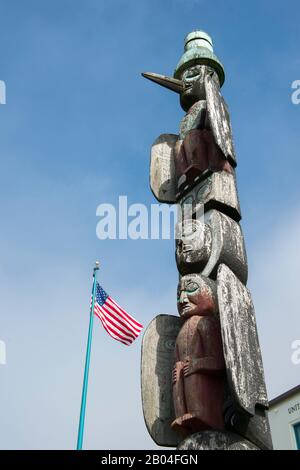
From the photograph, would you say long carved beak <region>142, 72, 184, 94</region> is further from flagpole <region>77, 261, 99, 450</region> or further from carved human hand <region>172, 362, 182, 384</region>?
carved human hand <region>172, 362, 182, 384</region>

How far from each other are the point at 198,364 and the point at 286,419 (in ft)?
35.5

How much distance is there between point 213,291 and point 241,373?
119 cm

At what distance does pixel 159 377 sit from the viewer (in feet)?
18.2

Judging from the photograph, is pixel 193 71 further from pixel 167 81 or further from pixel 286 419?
pixel 286 419

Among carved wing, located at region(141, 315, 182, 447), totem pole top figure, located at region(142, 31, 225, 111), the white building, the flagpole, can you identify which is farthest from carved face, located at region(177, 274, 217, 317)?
the white building

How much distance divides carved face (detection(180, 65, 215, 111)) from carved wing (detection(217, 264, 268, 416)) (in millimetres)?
3718

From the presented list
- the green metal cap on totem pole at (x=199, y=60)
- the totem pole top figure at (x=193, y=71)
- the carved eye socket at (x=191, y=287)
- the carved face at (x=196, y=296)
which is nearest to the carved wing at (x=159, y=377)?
the carved face at (x=196, y=296)

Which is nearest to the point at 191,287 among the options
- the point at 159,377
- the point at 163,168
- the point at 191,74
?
the point at 159,377

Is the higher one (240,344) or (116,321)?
(116,321)

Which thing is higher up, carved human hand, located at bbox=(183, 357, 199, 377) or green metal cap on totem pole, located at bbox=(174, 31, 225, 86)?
green metal cap on totem pole, located at bbox=(174, 31, 225, 86)

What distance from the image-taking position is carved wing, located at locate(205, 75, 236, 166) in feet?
21.3

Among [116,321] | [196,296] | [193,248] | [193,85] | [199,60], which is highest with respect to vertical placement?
[199,60]

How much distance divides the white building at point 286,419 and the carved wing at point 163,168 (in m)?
8.79
